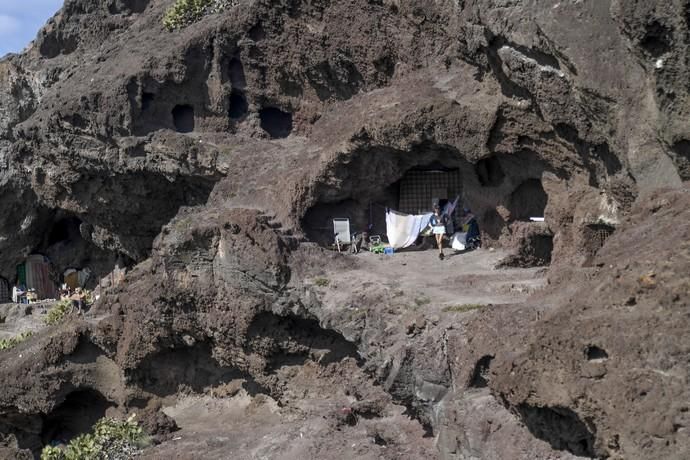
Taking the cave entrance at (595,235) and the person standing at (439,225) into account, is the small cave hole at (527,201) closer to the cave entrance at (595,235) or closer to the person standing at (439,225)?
the person standing at (439,225)

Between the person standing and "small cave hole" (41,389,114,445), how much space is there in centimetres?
1066

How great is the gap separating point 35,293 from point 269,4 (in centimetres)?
1895

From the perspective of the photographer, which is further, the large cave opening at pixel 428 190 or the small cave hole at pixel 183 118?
the small cave hole at pixel 183 118

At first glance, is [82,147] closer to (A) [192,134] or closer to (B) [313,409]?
(A) [192,134]

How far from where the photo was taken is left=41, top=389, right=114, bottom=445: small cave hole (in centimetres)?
2297

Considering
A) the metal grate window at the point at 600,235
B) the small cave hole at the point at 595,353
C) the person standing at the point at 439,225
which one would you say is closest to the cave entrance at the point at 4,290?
the person standing at the point at 439,225

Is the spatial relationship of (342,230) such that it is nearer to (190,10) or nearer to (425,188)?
(425,188)

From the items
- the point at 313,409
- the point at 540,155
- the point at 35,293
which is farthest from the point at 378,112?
the point at 35,293

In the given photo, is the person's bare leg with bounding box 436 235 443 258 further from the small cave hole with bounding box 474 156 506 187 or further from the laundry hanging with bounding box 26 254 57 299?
the laundry hanging with bounding box 26 254 57 299

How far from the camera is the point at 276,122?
83.5 feet

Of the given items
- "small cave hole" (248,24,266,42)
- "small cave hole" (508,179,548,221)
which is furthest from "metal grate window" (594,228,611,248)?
"small cave hole" (248,24,266,42)

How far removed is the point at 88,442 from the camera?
1861 centimetres

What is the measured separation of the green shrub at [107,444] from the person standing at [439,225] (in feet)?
28.6

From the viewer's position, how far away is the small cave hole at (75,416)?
23.0 metres
